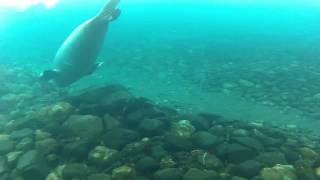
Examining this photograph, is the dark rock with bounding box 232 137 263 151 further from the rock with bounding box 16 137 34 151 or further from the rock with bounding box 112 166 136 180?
the rock with bounding box 16 137 34 151

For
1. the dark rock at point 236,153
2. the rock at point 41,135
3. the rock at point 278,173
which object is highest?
the rock at point 41,135

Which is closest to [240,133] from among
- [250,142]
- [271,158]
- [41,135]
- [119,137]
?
[250,142]

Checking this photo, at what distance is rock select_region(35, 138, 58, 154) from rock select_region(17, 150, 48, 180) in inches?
19.1

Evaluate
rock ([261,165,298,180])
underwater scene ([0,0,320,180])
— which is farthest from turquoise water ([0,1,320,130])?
rock ([261,165,298,180])

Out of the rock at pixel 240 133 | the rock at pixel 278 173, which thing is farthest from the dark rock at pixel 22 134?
the rock at pixel 278 173

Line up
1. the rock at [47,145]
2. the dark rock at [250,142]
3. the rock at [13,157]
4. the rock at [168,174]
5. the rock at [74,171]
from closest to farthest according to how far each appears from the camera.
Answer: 1. the rock at [168,174]
2. the rock at [74,171]
3. the rock at [13,157]
4. the dark rock at [250,142]
5. the rock at [47,145]

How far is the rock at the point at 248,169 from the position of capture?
28.0ft

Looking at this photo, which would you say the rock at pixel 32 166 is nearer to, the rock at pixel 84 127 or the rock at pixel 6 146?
the rock at pixel 6 146

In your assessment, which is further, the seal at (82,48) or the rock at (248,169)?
the seal at (82,48)

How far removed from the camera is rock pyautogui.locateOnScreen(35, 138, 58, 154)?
9.77 m

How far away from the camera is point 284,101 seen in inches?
531

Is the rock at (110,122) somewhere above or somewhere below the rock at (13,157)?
above

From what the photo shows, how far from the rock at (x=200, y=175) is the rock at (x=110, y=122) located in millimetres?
2753

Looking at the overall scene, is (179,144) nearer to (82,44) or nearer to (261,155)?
(261,155)
